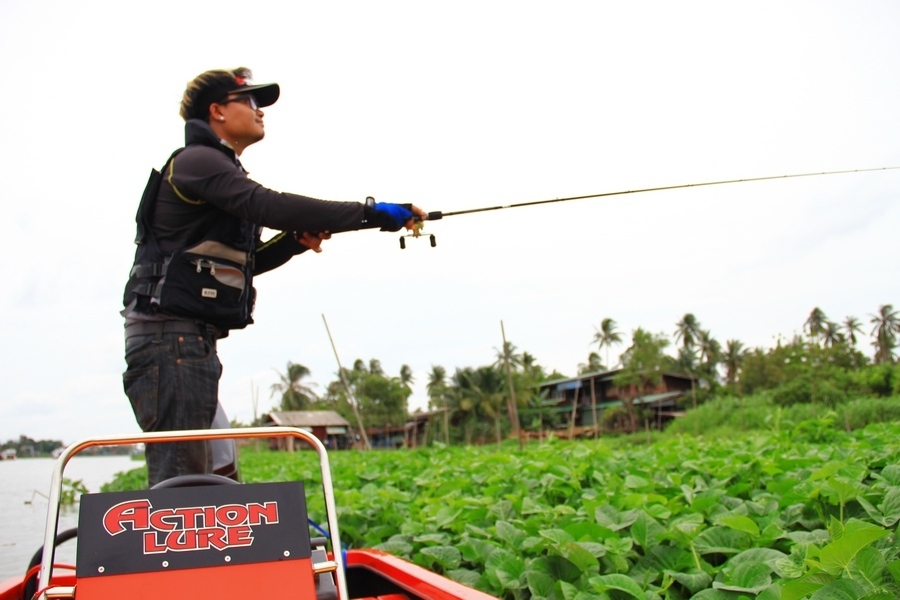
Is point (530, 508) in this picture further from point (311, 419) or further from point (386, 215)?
point (311, 419)

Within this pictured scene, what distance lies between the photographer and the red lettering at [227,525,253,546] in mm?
1499

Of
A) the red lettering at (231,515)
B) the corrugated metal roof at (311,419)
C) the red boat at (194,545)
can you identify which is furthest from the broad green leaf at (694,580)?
the corrugated metal roof at (311,419)

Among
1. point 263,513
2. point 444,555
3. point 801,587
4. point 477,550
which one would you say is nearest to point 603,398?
point 444,555

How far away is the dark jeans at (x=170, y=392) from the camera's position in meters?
2.15

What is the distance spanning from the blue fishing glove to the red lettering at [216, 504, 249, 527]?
90 centimetres

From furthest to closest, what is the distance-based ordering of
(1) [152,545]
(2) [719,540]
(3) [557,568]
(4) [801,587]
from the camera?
Result: (2) [719,540]
(3) [557,568]
(4) [801,587]
(1) [152,545]

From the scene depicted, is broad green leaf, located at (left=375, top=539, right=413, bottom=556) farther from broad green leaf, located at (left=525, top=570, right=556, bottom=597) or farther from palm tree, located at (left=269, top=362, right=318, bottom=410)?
palm tree, located at (left=269, top=362, right=318, bottom=410)

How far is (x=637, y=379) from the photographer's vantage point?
43906mm

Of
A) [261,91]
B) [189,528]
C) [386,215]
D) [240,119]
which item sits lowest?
[189,528]

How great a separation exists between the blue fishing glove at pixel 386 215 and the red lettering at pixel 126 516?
982 millimetres

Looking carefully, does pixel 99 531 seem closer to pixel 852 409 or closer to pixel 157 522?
pixel 157 522

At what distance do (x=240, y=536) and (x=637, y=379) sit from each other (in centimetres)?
4427

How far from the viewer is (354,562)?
226 cm

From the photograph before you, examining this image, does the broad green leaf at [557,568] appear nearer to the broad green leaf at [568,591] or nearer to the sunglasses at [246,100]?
the broad green leaf at [568,591]
